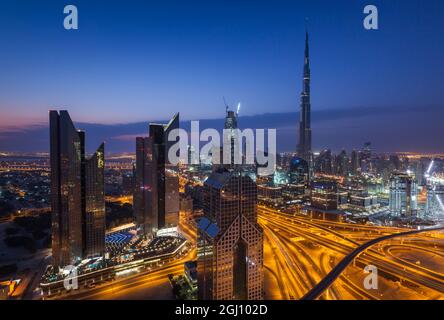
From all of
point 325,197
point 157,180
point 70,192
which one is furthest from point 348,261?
point 325,197

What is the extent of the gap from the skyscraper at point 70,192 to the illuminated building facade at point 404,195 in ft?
64.5

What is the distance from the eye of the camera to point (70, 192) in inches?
391

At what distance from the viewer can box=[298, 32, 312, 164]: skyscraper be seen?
38.4 metres

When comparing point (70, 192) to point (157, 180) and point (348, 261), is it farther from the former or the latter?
point (348, 261)

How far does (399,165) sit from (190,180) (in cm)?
2430

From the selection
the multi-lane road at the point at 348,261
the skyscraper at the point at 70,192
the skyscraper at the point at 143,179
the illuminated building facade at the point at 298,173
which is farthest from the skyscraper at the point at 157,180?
the illuminated building facade at the point at 298,173

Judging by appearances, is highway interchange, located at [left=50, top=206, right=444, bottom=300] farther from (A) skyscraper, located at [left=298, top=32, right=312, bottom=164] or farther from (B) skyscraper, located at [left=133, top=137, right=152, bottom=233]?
(A) skyscraper, located at [left=298, top=32, right=312, bottom=164]

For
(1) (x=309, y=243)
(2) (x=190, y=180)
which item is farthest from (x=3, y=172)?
(1) (x=309, y=243)

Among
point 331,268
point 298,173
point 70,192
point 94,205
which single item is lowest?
point 331,268

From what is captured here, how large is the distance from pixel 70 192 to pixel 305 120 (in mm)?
35817

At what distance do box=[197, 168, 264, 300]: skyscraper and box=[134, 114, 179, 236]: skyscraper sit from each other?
23.5 feet

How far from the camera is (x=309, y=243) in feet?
38.9

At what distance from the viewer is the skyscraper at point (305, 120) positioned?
38.4m

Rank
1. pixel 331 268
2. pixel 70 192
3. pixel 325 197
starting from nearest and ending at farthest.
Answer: pixel 331 268 → pixel 70 192 → pixel 325 197
